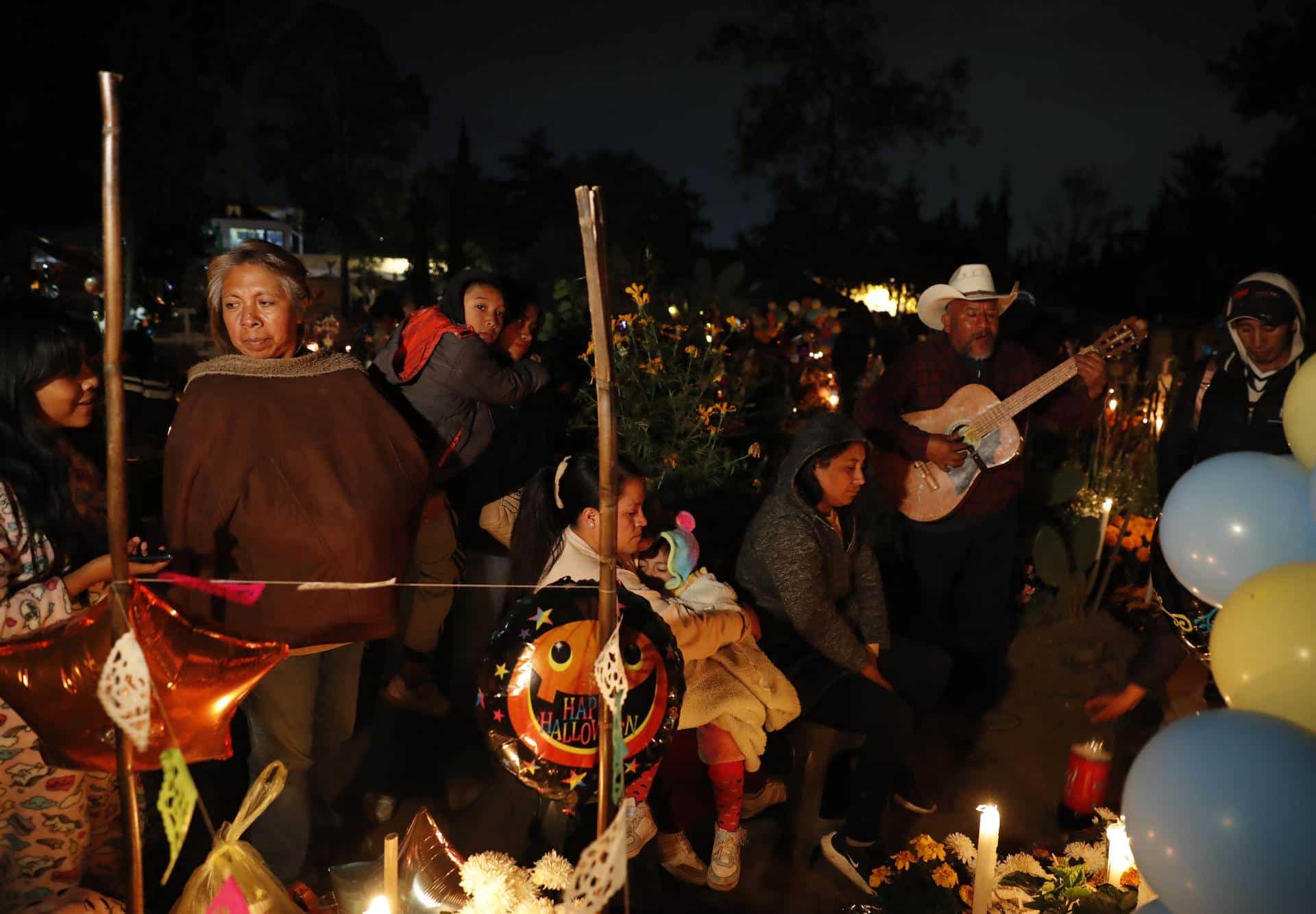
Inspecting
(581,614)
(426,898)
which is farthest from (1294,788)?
(426,898)

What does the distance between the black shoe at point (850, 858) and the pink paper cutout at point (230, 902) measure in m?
1.79

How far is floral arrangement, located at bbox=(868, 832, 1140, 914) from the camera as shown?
8.16ft

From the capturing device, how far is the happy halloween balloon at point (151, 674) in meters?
1.82

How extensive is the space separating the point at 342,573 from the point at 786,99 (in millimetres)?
22397

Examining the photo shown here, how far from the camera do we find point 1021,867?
9.04 ft

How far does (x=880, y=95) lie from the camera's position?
74.4ft

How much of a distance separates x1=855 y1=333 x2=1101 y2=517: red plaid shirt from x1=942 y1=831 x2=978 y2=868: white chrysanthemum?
1545mm

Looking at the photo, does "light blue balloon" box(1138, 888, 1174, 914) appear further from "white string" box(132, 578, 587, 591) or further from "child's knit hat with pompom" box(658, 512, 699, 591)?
"child's knit hat with pompom" box(658, 512, 699, 591)

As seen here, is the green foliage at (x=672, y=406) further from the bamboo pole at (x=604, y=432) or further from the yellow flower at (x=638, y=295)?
the bamboo pole at (x=604, y=432)

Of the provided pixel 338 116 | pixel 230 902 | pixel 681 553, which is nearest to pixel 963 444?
pixel 681 553

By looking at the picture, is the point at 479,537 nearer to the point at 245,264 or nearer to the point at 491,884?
the point at 245,264

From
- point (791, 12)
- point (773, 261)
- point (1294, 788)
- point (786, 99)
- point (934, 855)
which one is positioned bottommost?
point (934, 855)

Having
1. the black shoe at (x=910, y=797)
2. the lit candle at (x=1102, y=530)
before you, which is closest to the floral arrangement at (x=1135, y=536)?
the lit candle at (x=1102, y=530)

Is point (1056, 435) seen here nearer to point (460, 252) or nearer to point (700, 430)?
point (700, 430)
